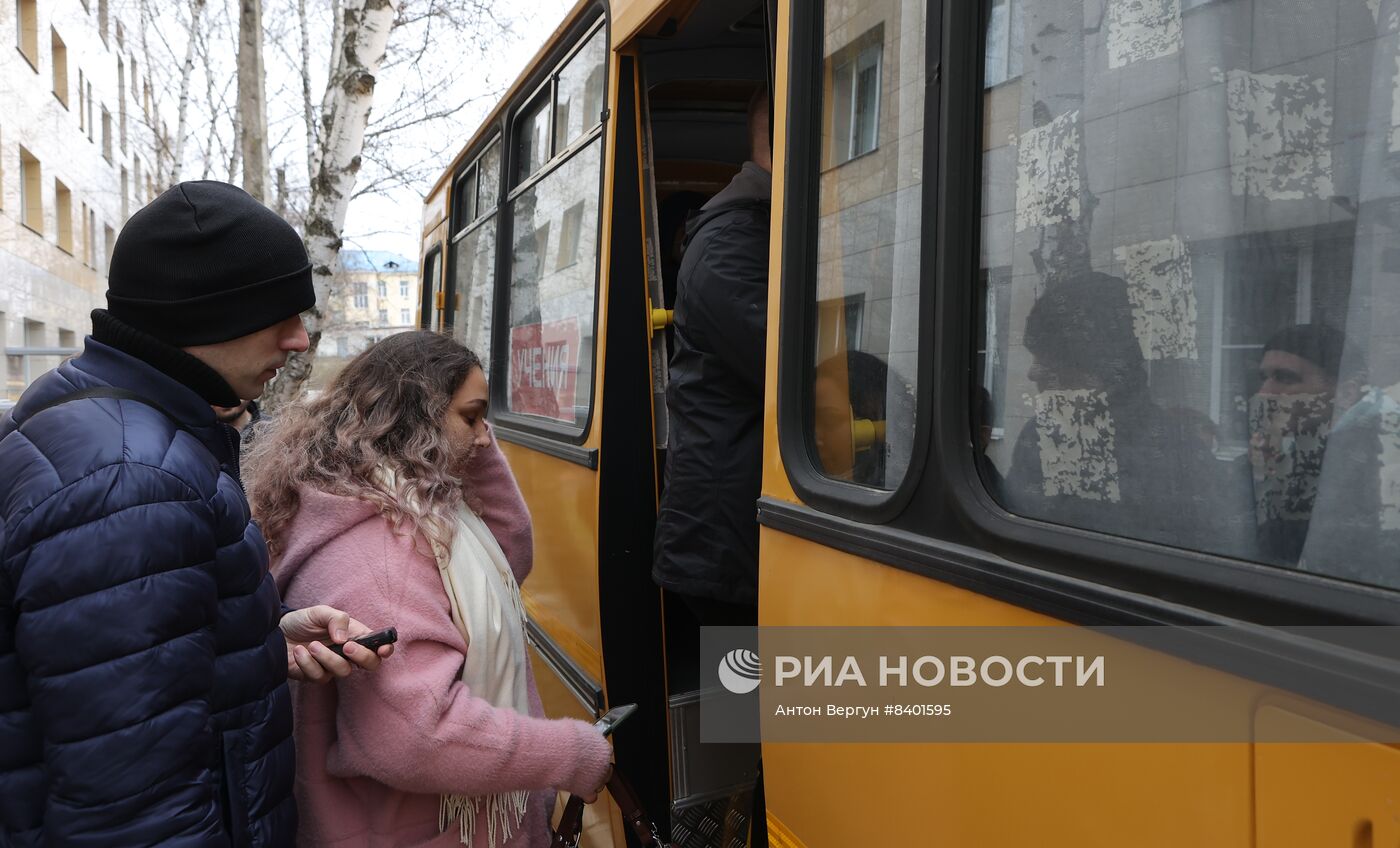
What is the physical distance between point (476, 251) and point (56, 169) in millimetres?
20106

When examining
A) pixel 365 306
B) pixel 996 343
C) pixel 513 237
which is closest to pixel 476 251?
pixel 513 237

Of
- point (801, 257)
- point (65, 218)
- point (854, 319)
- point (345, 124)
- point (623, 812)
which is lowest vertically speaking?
point (623, 812)

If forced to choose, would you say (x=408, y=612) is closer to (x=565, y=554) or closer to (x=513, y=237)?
(x=565, y=554)

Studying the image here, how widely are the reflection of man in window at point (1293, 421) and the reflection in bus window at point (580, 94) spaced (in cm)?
262

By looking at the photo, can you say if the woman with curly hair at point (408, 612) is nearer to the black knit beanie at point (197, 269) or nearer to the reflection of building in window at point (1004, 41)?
the black knit beanie at point (197, 269)

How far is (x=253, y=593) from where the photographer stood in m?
1.50

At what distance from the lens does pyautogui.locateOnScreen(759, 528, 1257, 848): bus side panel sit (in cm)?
118

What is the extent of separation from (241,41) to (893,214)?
1164 cm

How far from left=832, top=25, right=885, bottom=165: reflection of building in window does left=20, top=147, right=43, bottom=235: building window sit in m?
21.9

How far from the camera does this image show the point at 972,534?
1.53 meters

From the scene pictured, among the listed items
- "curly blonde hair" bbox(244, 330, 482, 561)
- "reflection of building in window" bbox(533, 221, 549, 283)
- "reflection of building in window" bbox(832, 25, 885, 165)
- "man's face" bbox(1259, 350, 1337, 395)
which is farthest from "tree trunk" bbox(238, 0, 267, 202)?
"man's face" bbox(1259, 350, 1337, 395)

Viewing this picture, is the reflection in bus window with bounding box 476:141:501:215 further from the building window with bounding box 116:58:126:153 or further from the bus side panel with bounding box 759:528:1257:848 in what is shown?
the building window with bounding box 116:58:126:153

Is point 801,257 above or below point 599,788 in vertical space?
above

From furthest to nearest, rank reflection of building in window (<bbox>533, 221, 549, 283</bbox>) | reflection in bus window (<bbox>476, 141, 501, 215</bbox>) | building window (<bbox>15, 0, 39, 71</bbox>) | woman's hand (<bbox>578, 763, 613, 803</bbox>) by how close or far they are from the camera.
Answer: building window (<bbox>15, 0, 39, 71</bbox>) → reflection in bus window (<bbox>476, 141, 501, 215</bbox>) → reflection of building in window (<bbox>533, 221, 549, 283</bbox>) → woman's hand (<bbox>578, 763, 613, 803</bbox>)
